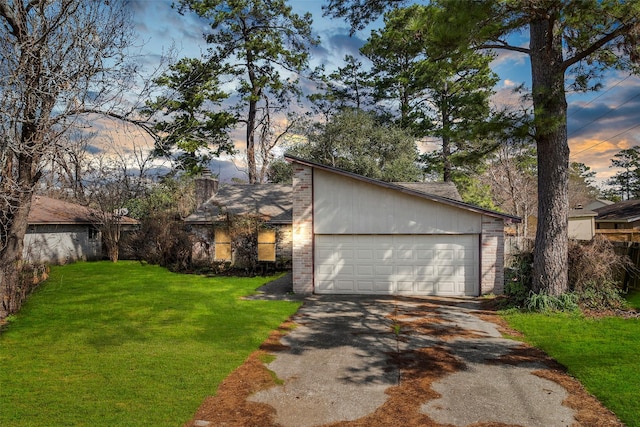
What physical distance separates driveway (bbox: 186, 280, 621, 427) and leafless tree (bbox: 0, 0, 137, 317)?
20.3 feet

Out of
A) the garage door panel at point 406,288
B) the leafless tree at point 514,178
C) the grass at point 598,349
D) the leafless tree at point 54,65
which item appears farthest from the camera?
the leafless tree at point 514,178

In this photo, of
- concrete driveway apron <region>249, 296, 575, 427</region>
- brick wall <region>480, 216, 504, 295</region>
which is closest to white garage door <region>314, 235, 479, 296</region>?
brick wall <region>480, 216, 504, 295</region>

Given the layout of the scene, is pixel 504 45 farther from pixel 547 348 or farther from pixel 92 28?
pixel 92 28

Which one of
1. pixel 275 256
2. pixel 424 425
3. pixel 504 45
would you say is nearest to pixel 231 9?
pixel 275 256

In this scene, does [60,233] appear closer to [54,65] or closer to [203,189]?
[203,189]

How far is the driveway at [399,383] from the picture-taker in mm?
5016

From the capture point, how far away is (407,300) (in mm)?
12930

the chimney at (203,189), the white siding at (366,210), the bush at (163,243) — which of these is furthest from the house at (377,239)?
A: the chimney at (203,189)

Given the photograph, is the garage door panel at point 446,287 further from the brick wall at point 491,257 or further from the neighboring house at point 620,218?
the neighboring house at point 620,218

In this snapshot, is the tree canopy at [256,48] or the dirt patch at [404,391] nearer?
the dirt patch at [404,391]

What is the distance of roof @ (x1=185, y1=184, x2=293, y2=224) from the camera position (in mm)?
21109

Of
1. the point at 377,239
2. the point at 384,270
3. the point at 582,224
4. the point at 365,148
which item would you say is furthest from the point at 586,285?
the point at 582,224

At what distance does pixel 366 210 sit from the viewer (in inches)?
551

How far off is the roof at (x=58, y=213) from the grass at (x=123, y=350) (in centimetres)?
895
